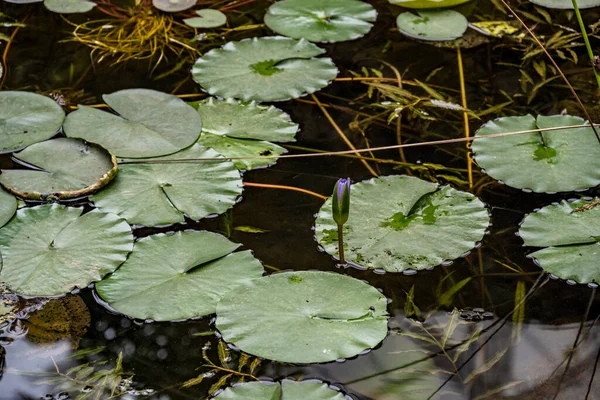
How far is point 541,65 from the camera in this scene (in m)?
3.07

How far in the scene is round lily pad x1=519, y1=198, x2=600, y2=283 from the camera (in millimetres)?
→ 2059

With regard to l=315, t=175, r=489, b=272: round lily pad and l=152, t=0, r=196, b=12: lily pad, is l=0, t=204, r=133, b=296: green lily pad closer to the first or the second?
l=315, t=175, r=489, b=272: round lily pad

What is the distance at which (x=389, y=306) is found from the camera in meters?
2.02

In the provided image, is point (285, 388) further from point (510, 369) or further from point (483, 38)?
point (483, 38)

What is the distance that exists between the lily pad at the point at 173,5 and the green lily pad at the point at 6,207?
4.78ft

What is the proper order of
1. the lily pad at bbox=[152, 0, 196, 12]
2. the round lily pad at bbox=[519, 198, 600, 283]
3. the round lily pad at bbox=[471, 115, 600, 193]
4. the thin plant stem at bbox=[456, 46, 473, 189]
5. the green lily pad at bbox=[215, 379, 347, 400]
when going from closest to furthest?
the green lily pad at bbox=[215, 379, 347, 400], the round lily pad at bbox=[519, 198, 600, 283], the round lily pad at bbox=[471, 115, 600, 193], the thin plant stem at bbox=[456, 46, 473, 189], the lily pad at bbox=[152, 0, 196, 12]

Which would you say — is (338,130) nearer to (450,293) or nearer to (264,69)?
(264,69)

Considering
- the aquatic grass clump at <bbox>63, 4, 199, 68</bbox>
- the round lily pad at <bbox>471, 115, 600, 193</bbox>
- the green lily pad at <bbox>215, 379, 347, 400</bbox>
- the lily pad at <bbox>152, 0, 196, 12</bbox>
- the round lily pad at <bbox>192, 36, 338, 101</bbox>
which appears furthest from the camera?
the lily pad at <bbox>152, 0, 196, 12</bbox>

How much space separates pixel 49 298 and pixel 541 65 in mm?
2168

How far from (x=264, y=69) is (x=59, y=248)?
1200mm

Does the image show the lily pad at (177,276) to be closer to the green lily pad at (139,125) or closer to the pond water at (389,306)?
the pond water at (389,306)

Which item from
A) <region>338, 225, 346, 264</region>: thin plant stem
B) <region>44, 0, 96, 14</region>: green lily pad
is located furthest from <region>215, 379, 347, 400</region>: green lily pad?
<region>44, 0, 96, 14</region>: green lily pad

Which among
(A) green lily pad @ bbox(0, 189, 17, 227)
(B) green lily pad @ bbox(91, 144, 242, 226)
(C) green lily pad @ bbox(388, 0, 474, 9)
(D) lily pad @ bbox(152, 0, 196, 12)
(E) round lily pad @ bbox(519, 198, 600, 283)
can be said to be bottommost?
(A) green lily pad @ bbox(0, 189, 17, 227)

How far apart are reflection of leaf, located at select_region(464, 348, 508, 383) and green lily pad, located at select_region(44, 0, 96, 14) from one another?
8.46 feet
